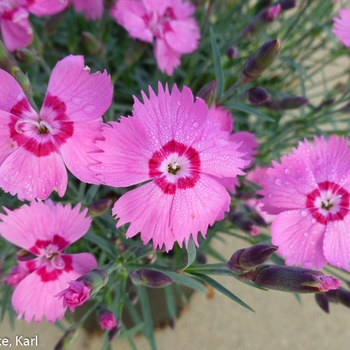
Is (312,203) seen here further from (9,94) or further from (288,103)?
(9,94)

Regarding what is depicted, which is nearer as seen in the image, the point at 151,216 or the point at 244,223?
the point at 151,216

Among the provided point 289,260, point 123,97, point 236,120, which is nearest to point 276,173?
point 289,260

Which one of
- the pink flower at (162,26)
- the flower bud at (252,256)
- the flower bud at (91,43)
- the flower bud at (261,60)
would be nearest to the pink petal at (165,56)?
the pink flower at (162,26)

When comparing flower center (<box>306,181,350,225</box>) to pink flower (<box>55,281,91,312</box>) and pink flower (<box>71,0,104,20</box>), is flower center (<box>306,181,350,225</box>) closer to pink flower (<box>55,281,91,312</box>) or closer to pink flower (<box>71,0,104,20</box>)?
pink flower (<box>55,281,91,312</box>)

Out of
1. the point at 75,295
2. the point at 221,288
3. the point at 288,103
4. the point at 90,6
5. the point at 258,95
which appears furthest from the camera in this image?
the point at 90,6

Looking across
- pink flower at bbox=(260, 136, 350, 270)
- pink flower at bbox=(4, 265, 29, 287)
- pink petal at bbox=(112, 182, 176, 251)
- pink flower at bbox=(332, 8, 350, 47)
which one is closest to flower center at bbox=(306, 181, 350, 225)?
pink flower at bbox=(260, 136, 350, 270)

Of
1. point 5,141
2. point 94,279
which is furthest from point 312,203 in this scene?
point 5,141
